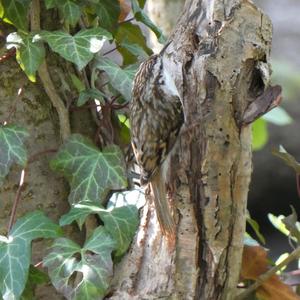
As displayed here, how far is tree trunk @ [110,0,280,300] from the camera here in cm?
142

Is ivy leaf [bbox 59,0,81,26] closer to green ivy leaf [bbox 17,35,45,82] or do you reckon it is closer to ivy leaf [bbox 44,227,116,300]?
green ivy leaf [bbox 17,35,45,82]

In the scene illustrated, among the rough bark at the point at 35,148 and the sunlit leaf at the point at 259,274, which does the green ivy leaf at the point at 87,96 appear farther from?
the sunlit leaf at the point at 259,274

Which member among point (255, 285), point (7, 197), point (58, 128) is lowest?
point (255, 285)

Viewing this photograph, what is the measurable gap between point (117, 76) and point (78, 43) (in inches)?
5.4

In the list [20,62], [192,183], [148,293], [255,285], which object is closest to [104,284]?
[148,293]

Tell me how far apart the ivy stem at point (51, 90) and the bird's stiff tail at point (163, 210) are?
0.23m

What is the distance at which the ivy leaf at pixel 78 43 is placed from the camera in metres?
1.47

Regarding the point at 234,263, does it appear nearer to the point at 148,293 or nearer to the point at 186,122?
the point at 148,293

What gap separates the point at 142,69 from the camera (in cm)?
161

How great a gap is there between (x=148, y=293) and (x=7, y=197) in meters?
0.35

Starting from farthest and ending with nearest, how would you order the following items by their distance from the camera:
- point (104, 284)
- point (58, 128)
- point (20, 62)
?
point (58, 128)
point (20, 62)
point (104, 284)

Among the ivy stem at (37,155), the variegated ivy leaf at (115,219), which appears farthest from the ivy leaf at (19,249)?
the ivy stem at (37,155)

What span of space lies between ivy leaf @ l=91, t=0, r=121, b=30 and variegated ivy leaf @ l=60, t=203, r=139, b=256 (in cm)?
41

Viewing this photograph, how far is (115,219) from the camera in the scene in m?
1.51
